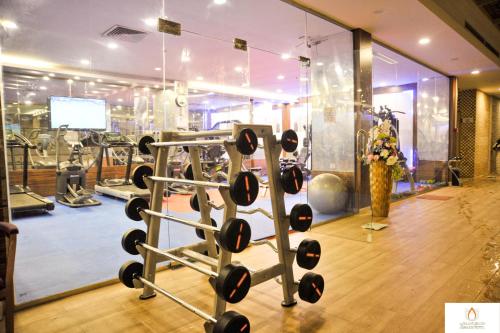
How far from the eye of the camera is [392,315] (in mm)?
2242

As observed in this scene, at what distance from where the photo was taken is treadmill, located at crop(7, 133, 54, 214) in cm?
300

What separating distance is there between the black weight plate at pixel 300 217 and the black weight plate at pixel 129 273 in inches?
50.3

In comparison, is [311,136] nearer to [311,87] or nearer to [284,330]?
[311,87]

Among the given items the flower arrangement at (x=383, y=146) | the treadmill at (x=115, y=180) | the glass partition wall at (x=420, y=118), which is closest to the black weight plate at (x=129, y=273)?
the treadmill at (x=115, y=180)

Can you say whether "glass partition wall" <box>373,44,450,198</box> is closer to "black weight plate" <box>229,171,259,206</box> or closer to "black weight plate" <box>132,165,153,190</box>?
"black weight plate" <box>132,165,153,190</box>

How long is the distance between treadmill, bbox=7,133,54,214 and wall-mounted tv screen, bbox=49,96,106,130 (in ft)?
2.84

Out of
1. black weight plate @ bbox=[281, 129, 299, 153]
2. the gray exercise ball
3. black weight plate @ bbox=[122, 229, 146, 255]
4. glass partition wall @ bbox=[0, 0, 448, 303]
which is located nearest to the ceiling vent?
glass partition wall @ bbox=[0, 0, 448, 303]

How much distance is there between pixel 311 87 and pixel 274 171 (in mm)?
3958

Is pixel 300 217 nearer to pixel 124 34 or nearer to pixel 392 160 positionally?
pixel 392 160

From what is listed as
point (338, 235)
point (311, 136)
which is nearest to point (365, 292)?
point (338, 235)

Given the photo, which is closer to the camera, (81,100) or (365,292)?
(365,292)

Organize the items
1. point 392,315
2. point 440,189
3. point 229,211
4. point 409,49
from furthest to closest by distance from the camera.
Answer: point 440,189 < point 409,49 < point 392,315 < point 229,211

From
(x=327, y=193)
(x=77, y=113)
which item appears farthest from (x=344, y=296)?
(x=77, y=113)

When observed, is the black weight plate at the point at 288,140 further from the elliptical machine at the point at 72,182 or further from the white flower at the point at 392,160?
the elliptical machine at the point at 72,182
